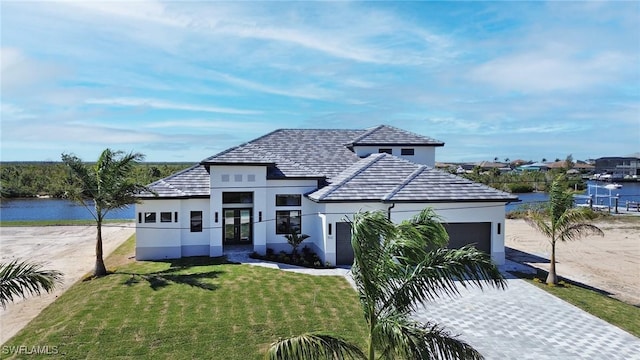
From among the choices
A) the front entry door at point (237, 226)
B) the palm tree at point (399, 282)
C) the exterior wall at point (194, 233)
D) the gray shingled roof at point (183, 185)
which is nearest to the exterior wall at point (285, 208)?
the front entry door at point (237, 226)

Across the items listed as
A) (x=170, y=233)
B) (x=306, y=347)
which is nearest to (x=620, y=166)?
(x=170, y=233)

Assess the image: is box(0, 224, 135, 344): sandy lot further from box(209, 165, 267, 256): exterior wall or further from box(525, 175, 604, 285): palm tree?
box(525, 175, 604, 285): palm tree

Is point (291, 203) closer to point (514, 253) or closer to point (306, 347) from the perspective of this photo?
point (514, 253)

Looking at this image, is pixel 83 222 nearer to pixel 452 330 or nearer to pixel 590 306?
pixel 452 330

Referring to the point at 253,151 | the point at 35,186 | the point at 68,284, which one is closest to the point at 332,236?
the point at 253,151

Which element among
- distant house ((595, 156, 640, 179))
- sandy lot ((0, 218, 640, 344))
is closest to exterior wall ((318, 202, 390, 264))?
sandy lot ((0, 218, 640, 344))

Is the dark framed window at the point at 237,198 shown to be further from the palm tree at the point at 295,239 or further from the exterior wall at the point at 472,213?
the exterior wall at the point at 472,213
